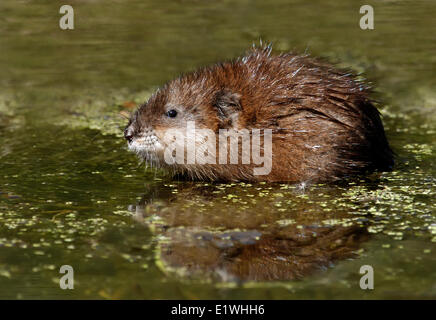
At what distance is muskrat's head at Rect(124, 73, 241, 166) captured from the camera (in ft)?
19.4

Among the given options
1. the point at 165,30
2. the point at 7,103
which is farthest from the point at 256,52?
the point at 165,30

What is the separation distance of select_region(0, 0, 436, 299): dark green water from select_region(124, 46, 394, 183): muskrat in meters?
0.15

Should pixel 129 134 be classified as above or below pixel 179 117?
below

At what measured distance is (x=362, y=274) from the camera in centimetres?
425

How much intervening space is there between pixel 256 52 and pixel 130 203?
1.82 metres

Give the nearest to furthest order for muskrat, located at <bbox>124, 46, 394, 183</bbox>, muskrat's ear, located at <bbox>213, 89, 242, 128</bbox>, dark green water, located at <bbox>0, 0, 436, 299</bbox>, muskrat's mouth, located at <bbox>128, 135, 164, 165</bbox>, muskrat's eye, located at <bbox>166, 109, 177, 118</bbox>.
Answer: dark green water, located at <bbox>0, 0, 436, 299</bbox> → muskrat, located at <bbox>124, 46, 394, 183</bbox> → muskrat's ear, located at <bbox>213, 89, 242, 128</bbox> → muskrat's mouth, located at <bbox>128, 135, 164, 165</bbox> → muskrat's eye, located at <bbox>166, 109, 177, 118</bbox>

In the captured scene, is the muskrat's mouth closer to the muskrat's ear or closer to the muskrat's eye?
the muskrat's eye

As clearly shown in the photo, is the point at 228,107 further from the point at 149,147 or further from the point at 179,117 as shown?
the point at 149,147

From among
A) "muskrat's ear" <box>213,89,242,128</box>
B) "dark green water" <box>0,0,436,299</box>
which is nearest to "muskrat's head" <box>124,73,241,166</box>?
"muskrat's ear" <box>213,89,242,128</box>

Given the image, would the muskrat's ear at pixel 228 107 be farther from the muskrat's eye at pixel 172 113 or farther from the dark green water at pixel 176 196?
the dark green water at pixel 176 196

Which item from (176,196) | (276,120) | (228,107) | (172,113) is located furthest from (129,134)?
(276,120)

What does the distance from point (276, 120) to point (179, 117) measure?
80cm

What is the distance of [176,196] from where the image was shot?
18.8 feet
